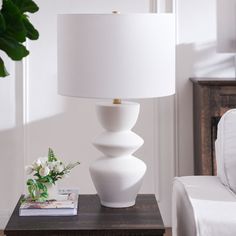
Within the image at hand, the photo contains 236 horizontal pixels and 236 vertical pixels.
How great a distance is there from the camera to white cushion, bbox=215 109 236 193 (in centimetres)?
214

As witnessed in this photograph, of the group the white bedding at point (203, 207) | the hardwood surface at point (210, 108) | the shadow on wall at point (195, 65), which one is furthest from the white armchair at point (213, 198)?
the shadow on wall at point (195, 65)

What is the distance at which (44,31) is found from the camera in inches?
133

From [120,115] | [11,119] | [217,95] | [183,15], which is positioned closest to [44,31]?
[11,119]

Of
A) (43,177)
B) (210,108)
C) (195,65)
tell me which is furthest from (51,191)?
(195,65)

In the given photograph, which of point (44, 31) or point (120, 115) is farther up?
point (44, 31)

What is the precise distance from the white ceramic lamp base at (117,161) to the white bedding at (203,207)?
0.59 feet

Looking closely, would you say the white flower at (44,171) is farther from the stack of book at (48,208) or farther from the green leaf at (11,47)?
the green leaf at (11,47)

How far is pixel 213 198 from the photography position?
2.05 metres

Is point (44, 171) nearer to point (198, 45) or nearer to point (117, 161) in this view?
point (117, 161)

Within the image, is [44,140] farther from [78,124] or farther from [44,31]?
[44,31]

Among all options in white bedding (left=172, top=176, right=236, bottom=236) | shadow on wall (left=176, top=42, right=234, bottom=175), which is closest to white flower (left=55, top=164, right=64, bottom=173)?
white bedding (left=172, top=176, right=236, bottom=236)

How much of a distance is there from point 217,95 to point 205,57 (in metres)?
0.38

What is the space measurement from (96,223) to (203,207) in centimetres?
36

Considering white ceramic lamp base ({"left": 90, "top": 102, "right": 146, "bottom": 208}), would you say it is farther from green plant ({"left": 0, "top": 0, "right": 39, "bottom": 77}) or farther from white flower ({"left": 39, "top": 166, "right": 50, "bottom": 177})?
green plant ({"left": 0, "top": 0, "right": 39, "bottom": 77})
